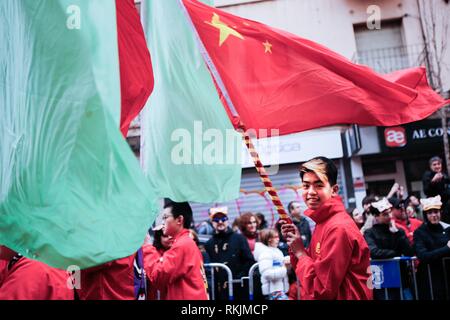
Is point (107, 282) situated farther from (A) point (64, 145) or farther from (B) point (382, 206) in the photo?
(B) point (382, 206)

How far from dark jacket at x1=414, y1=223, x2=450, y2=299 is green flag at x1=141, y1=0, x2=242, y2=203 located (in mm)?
2695

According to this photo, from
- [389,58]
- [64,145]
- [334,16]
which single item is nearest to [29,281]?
[64,145]

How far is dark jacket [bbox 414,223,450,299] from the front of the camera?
19.9 feet

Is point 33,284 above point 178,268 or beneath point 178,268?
above

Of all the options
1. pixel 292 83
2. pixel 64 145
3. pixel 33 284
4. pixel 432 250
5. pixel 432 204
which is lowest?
pixel 432 250

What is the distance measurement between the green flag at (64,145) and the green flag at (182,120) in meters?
1.81

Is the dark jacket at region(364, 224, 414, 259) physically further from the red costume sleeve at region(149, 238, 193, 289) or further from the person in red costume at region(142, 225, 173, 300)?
the red costume sleeve at region(149, 238, 193, 289)

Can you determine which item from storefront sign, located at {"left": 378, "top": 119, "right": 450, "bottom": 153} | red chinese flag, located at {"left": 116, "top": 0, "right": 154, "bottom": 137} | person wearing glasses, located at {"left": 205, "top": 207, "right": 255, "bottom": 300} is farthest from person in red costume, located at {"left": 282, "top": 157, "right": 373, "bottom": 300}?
storefront sign, located at {"left": 378, "top": 119, "right": 450, "bottom": 153}

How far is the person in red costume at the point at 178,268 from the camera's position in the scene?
459 cm

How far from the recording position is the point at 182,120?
507 cm

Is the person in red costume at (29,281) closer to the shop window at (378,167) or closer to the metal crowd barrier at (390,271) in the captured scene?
the metal crowd barrier at (390,271)

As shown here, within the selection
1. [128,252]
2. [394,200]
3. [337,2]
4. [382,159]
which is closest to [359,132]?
[382,159]

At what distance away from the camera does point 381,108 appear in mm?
4613

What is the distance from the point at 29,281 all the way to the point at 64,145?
3.65ft
